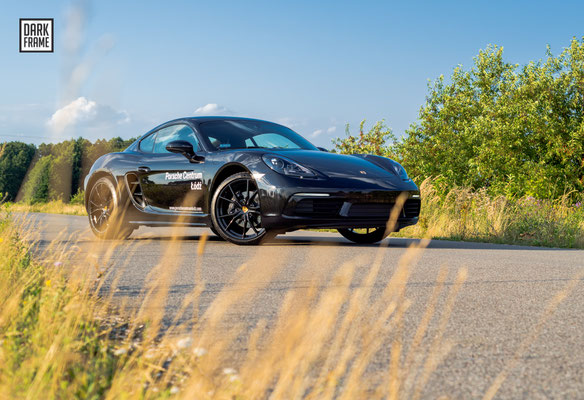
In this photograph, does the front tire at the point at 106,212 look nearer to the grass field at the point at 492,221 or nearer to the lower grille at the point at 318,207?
the grass field at the point at 492,221

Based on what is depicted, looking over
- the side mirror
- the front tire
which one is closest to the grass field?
the front tire

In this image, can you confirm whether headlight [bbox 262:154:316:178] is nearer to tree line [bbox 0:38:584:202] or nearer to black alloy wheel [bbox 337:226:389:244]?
black alloy wheel [bbox 337:226:389:244]

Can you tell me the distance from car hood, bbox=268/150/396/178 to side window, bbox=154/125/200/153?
130 cm

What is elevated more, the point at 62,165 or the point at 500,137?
the point at 500,137

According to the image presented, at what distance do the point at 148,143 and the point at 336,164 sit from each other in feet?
9.22

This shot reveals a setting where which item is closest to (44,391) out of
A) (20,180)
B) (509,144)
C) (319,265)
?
(319,265)

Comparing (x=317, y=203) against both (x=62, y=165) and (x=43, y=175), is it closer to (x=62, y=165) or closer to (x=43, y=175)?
(x=43, y=175)

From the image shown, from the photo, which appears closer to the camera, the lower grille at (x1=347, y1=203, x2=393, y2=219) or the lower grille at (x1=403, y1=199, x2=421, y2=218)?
the lower grille at (x1=347, y1=203, x2=393, y2=219)

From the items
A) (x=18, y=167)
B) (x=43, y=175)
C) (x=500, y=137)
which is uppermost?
(x=500, y=137)

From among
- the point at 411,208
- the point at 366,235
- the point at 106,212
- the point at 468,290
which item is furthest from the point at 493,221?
the point at 468,290

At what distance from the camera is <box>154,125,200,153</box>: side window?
25.0 ft

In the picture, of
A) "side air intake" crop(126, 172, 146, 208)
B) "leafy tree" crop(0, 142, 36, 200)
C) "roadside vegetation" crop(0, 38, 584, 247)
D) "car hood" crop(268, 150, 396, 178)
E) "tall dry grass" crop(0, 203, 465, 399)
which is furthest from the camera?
"leafy tree" crop(0, 142, 36, 200)

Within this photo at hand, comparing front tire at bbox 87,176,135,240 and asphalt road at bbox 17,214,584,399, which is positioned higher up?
asphalt road at bbox 17,214,584,399

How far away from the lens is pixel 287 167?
6512mm
